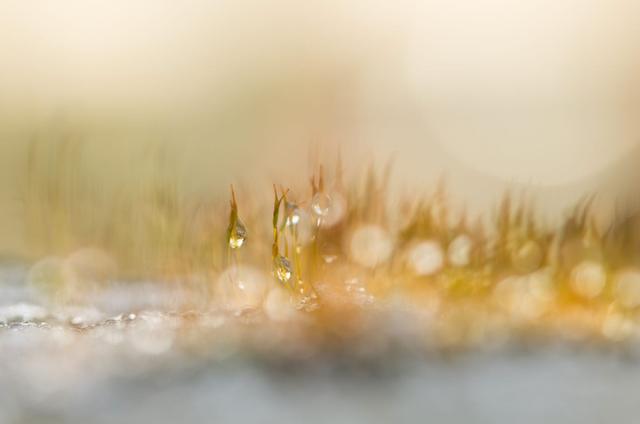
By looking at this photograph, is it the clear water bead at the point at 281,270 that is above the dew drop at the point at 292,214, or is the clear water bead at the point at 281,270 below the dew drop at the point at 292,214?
below

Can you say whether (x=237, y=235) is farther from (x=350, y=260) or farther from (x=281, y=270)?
(x=350, y=260)

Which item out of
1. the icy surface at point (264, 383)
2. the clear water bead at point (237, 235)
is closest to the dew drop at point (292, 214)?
the clear water bead at point (237, 235)

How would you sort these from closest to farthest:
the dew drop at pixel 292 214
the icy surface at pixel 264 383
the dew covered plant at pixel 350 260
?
1. the icy surface at pixel 264 383
2. the dew covered plant at pixel 350 260
3. the dew drop at pixel 292 214

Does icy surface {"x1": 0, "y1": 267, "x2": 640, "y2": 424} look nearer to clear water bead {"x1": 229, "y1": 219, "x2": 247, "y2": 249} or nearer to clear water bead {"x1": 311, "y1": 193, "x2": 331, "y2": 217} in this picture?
clear water bead {"x1": 229, "y1": 219, "x2": 247, "y2": 249}

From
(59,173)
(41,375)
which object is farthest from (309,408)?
(59,173)

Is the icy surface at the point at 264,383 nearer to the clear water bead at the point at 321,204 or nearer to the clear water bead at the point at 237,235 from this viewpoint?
the clear water bead at the point at 237,235

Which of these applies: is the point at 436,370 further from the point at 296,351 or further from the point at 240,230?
the point at 240,230

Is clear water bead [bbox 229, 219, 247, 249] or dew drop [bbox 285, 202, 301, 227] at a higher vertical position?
dew drop [bbox 285, 202, 301, 227]

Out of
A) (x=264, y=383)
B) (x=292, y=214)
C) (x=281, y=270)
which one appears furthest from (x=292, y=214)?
(x=264, y=383)

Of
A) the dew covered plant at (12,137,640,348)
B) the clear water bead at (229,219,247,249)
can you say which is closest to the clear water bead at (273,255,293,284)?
the dew covered plant at (12,137,640,348)
